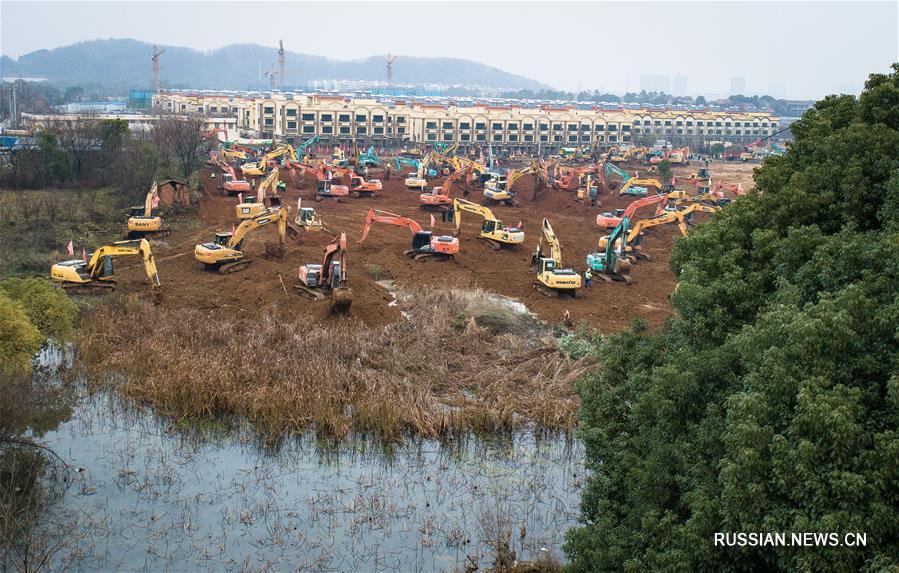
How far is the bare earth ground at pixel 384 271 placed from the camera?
26.4 meters

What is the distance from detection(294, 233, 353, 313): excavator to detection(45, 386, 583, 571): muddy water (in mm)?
7078

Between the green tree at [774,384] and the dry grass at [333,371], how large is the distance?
625cm

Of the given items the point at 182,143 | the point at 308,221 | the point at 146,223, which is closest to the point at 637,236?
the point at 308,221

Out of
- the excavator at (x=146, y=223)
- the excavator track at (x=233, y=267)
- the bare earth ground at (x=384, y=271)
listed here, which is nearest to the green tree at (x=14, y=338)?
the bare earth ground at (x=384, y=271)

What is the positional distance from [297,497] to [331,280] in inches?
481

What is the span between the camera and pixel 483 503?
15.5 meters

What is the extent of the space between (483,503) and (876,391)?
320 inches

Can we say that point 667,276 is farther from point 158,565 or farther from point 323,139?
point 323,139

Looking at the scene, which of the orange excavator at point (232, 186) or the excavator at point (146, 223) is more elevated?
the orange excavator at point (232, 186)

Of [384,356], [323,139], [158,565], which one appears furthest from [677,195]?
[323,139]

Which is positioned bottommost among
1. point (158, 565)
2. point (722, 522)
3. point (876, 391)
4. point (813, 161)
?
point (158, 565)

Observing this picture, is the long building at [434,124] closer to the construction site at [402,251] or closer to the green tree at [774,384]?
the construction site at [402,251]

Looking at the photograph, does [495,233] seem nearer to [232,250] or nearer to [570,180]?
[232,250]

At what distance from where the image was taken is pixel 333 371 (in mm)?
20062
